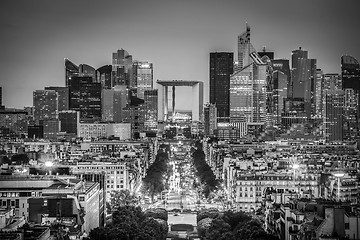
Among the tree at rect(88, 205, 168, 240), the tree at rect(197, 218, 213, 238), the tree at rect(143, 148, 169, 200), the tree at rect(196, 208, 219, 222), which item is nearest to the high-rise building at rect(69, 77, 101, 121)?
the tree at rect(143, 148, 169, 200)

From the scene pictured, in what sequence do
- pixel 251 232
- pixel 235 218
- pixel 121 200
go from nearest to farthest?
1. pixel 251 232
2. pixel 235 218
3. pixel 121 200

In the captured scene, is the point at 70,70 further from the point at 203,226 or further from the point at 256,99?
the point at 203,226

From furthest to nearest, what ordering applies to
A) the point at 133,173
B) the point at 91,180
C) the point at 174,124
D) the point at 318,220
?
the point at 174,124, the point at 133,173, the point at 91,180, the point at 318,220

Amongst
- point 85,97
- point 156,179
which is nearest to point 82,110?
point 85,97

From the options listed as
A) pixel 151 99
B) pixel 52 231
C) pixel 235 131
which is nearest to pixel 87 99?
pixel 151 99

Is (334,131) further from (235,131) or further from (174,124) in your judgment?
(174,124)

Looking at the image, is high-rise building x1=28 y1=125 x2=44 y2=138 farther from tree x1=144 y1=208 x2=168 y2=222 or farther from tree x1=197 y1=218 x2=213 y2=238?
tree x1=197 y1=218 x2=213 y2=238

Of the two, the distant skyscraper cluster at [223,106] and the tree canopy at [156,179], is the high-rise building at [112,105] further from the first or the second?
the tree canopy at [156,179]
